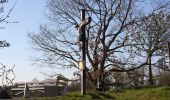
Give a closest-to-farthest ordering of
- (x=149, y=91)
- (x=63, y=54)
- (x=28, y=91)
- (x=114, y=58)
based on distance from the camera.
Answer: (x=149, y=91) → (x=28, y=91) → (x=114, y=58) → (x=63, y=54)

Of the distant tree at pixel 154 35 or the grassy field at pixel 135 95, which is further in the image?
the distant tree at pixel 154 35

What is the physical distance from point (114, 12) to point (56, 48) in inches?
215

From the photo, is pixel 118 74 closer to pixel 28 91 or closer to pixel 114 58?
pixel 114 58

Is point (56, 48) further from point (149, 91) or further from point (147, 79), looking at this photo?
point (149, 91)

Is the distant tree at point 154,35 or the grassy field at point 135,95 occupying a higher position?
the distant tree at point 154,35

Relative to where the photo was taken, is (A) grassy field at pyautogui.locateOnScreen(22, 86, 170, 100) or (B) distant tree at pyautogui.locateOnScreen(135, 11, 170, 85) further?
(B) distant tree at pyautogui.locateOnScreen(135, 11, 170, 85)

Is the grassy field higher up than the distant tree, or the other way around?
the distant tree

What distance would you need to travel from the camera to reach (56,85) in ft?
71.6

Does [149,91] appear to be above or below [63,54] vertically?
below

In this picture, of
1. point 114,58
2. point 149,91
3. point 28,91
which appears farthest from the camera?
point 114,58

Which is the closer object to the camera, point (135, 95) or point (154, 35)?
point (135, 95)

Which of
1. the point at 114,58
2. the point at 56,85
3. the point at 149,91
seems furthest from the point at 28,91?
the point at 114,58

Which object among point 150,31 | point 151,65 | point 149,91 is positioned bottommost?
point 149,91

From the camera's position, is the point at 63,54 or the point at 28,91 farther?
the point at 63,54
